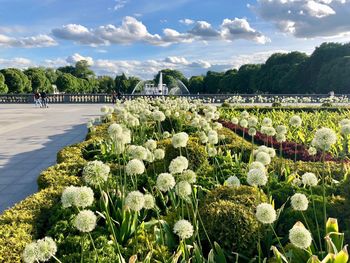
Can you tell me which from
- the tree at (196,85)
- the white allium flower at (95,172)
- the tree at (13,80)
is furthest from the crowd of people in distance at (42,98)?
the tree at (196,85)

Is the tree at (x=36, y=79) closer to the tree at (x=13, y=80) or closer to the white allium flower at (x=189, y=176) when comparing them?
the tree at (x=13, y=80)

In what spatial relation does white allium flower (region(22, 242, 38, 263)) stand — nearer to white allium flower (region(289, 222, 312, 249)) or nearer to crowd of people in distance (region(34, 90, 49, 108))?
white allium flower (region(289, 222, 312, 249))


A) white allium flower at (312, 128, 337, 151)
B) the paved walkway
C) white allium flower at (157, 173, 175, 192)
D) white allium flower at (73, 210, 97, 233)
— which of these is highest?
white allium flower at (312, 128, 337, 151)

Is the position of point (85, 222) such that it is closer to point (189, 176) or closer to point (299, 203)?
point (189, 176)

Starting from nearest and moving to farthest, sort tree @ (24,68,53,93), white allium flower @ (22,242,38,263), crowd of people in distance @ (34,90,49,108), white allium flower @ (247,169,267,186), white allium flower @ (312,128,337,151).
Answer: white allium flower @ (22,242,38,263) → white allium flower @ (247,169,267,186) → white allium flower @ (312,128,337,151) → crowd of people in distance @ (34,90,49,108) → tree @ (24,68,53,93)

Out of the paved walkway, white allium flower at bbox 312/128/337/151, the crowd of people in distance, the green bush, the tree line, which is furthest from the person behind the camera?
the tree line

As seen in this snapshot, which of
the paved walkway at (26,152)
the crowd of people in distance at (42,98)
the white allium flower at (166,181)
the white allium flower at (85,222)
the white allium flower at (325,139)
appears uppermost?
the white allium flower at (325,139)

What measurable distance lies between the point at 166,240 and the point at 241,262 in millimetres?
684

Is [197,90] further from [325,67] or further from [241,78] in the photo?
[325,67]

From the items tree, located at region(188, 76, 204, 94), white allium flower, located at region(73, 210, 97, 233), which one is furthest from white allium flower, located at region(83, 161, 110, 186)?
tree, located at region(188, 76, 204, 94)

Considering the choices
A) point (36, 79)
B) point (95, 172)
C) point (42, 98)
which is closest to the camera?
point (95, 172)

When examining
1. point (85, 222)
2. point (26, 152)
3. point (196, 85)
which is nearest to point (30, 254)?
point (85, 222)

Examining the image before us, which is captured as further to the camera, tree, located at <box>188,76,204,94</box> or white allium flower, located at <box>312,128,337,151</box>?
tree, located at <box>188,76,204,94</box>

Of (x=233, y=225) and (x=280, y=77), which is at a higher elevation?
(x=280, y=77)
